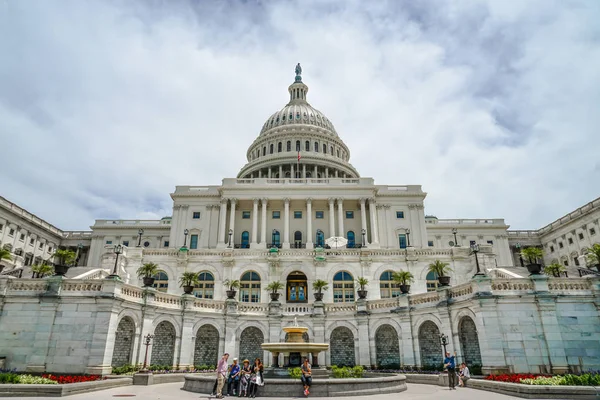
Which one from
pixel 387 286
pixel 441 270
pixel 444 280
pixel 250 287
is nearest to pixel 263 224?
pixel 250 287

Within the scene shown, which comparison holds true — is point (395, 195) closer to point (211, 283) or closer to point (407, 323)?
point (211, 283)

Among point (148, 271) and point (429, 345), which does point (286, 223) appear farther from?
point (429, 345)

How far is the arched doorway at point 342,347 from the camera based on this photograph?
3562 centimetres

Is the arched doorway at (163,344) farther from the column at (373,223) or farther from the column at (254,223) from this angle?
the column at (373,223)

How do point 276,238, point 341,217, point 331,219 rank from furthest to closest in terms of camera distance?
point 276,238, point 341,217, point 331,219

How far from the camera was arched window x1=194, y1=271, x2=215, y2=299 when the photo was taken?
164ft

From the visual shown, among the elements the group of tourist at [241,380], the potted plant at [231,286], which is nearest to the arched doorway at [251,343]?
the potted plant at [231,286]

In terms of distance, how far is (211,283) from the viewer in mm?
50750

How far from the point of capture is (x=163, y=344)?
107ft

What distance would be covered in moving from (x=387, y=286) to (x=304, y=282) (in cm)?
1056

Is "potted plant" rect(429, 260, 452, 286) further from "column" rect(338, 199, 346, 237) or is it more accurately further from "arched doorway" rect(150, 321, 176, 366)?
"column" rect(338, 199, 346, 237)

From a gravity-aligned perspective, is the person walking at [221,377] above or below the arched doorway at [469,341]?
below

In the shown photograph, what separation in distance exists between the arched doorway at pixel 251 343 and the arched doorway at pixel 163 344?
619 cm

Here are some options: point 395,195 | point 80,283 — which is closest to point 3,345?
point 80,283
